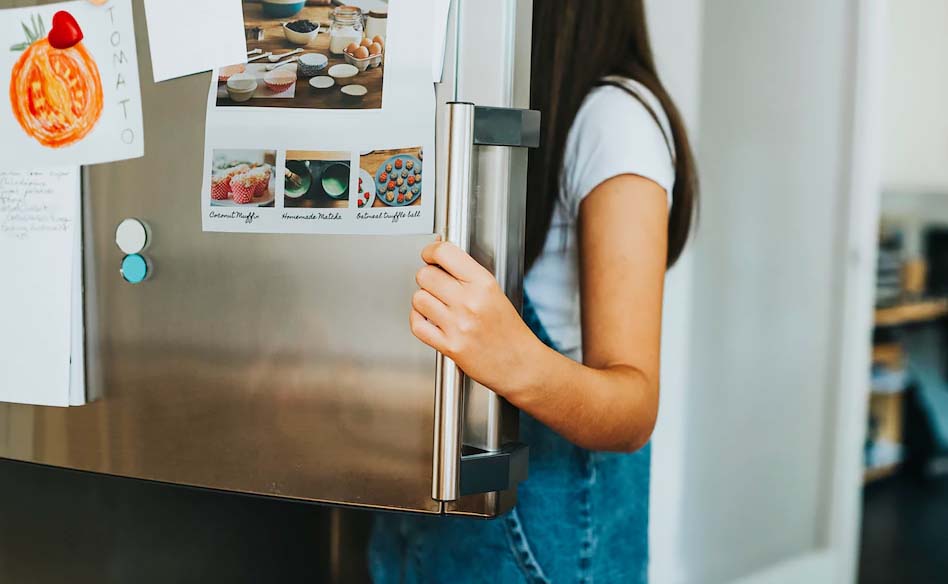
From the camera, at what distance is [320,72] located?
67 centimetres

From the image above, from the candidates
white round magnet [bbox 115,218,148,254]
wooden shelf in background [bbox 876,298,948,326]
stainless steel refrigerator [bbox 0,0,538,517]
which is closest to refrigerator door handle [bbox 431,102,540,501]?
stainless steel refrigerator [bbox 0,0,538,517]

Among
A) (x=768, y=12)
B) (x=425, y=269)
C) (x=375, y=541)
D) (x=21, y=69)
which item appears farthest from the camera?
(x=768, y=12)

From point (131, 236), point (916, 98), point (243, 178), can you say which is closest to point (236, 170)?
point (243, 178)

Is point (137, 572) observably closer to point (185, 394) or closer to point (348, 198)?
point (185, 394)

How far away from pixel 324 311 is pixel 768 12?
2031 mm

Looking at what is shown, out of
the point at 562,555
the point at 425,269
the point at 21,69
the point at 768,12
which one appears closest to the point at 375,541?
the point at 562,555

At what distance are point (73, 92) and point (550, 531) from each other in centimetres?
59

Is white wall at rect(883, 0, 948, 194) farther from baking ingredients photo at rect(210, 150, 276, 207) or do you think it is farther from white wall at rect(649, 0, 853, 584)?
baking ingredients photo at rect(210, 150, 276, 207)

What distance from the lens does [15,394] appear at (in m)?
0.79

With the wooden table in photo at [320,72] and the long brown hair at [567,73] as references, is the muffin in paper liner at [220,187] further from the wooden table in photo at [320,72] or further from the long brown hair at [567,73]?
the long brown hair at [567,73]

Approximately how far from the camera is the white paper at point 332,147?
2.15 feet

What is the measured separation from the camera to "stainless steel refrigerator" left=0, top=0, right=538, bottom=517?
65 cm

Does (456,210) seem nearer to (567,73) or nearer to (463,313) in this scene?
(463,313)

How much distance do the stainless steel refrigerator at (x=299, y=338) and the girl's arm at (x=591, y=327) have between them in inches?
0.9
